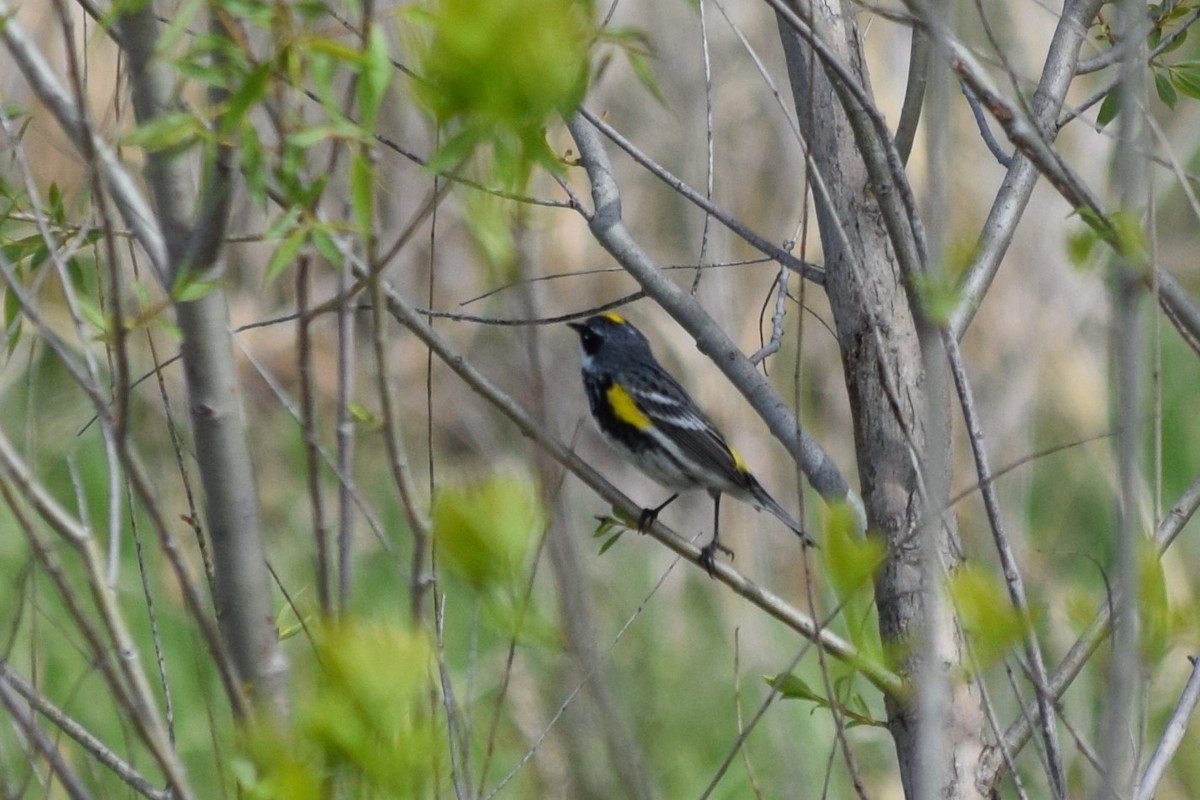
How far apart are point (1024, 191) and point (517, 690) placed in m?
3.26

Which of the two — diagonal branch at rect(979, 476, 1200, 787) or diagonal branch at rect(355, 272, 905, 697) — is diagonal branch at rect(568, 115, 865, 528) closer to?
diagonal branch at rect(355, 272, 905, 697)

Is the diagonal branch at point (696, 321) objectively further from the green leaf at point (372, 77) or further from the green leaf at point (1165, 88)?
the green leaf at point (372, 77)

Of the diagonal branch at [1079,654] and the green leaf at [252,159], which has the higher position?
the green leaf at [252,159]

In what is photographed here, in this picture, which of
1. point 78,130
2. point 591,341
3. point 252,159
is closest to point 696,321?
point 78,130

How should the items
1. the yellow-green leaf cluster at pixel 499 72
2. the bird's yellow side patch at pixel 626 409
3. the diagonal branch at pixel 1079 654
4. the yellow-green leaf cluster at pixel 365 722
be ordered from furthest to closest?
the bird's yellow side patch at pixel 626 409, the diagonal branch at pixel 1079 654, the yellow-green leaf cluster at pixel 365 722, the yellow-green leaf cluster at pixel 499 72

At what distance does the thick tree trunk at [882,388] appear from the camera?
225 cm

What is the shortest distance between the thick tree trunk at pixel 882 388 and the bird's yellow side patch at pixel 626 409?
2.31 meters

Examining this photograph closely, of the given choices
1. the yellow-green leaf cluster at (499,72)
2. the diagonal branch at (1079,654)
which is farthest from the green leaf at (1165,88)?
the yellow-green leaf cluster at (499,72)

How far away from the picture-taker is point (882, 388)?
7.43 feet

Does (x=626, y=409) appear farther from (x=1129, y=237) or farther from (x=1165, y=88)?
(x=1129, y=237)

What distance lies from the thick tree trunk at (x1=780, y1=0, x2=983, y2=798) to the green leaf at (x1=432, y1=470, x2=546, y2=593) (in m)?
1.11

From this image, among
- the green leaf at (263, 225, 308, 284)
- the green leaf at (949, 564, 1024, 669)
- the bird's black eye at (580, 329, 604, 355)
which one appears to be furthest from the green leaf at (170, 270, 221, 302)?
the bird's black eye at (580, 329, 604, 355)

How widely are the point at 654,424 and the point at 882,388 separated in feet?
8.34

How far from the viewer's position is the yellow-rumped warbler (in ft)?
15.2
